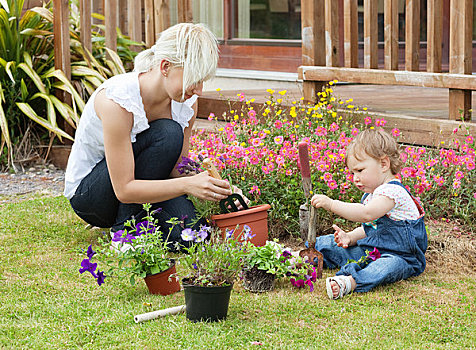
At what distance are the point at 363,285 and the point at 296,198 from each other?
80cm

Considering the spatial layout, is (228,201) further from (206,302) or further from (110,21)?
(110,21)

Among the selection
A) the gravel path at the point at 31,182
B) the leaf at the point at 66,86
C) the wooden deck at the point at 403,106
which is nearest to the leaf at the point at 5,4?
the leaf at the point at 66,86

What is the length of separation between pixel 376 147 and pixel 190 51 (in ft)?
2.90

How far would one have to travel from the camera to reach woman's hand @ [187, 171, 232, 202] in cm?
286

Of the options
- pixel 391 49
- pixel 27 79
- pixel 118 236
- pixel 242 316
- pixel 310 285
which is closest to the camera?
pixel 242 316

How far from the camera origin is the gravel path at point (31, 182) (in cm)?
477

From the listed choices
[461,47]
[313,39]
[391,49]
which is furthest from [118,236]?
[313,39]

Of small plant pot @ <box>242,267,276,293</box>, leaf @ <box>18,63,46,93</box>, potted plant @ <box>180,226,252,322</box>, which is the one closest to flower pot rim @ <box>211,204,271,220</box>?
small plant pot @ <box>242,267,276,293</box>

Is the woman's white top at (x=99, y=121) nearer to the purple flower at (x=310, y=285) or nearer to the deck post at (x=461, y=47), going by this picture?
the purple flower at (x=310, y=285)

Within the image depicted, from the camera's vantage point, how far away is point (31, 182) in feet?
16.8

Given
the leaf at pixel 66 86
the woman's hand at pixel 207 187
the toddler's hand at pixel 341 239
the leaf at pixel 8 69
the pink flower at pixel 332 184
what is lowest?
the toddler's hand at pixel 341 239

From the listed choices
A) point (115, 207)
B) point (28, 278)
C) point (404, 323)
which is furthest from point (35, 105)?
point (404, 323)

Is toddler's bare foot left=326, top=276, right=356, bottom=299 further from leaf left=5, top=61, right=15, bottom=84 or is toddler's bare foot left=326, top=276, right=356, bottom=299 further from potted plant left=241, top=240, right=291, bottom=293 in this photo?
leaf left=5, top=61, right=15, bottom=84

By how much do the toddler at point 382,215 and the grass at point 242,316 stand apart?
0.08 m
